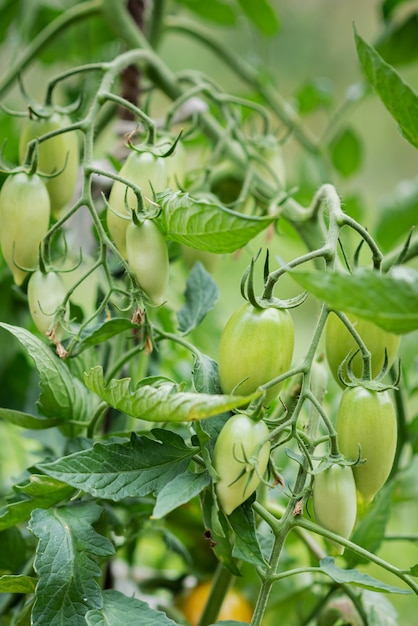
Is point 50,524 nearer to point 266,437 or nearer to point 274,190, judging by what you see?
point 266,437

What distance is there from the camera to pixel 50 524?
35 centimetres

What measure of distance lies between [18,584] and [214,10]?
646 mm

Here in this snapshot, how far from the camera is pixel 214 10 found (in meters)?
0.83

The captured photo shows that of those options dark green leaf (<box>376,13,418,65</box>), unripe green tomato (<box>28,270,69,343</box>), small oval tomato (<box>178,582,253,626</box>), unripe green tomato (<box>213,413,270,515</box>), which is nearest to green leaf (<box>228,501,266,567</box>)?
unripe green tomato (<box>213,413,270,515</box>)

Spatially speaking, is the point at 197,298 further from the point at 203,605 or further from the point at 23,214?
the point at 203,605

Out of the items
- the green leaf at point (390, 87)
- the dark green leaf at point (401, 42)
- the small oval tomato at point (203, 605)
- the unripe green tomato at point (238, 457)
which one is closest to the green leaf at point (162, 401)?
the unripe green tomato at point (238, 457)

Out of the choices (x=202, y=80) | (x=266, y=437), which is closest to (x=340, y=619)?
(x=266, y=437)

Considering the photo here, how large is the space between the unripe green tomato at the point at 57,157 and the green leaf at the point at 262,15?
0.42m

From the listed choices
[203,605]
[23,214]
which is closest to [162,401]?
[23,214]

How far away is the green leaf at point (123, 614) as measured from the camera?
1.09 feet

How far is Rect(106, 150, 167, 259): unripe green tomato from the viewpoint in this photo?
37 centimetres

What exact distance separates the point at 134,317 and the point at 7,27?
56 cm

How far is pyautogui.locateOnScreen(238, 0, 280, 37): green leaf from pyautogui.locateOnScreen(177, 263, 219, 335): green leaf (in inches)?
17.2

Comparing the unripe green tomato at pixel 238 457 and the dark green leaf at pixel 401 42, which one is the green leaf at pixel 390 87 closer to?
the unripe green tomato at pixel 238 457
